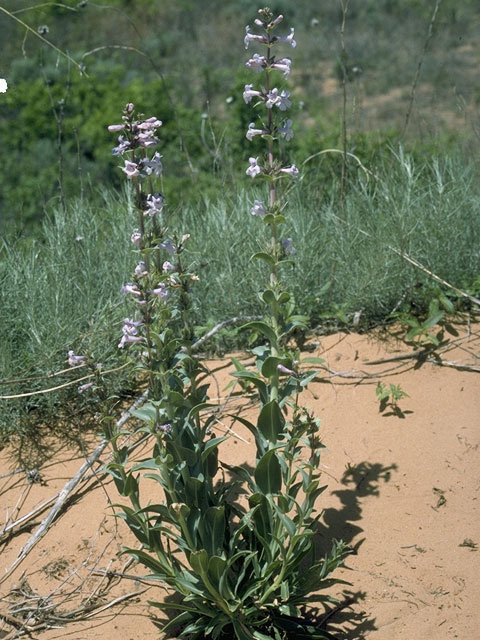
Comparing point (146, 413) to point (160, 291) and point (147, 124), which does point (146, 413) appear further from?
point (147, 124)

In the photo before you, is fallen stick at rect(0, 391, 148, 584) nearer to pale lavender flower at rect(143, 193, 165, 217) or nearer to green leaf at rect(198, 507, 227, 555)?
green leaf at rect(198, 507, 227, 555)

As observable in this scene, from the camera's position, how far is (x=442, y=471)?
11.2 ft

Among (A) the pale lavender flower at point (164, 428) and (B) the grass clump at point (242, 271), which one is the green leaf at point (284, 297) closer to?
(A) the pale lavender flower at point (164, 428)

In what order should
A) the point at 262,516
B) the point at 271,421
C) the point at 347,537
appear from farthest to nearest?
the point at 347,537 → the point at 262,516 → the point at 271,421

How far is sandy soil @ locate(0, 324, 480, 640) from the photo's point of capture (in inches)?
115

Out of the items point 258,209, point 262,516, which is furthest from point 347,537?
point 258,209

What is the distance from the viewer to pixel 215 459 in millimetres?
2705

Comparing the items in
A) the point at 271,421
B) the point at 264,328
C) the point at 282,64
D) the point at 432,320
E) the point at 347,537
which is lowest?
the point at 347,537

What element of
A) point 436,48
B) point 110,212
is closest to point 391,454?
Result: point 110,212

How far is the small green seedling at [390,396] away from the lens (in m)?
3.66

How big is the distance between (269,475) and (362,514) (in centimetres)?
82

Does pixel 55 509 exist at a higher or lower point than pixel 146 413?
lower

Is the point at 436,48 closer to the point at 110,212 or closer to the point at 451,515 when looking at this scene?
the point at 110,212

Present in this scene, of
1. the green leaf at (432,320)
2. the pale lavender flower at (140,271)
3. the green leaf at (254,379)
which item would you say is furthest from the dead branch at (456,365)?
the pale lavender flower at (140,271)
